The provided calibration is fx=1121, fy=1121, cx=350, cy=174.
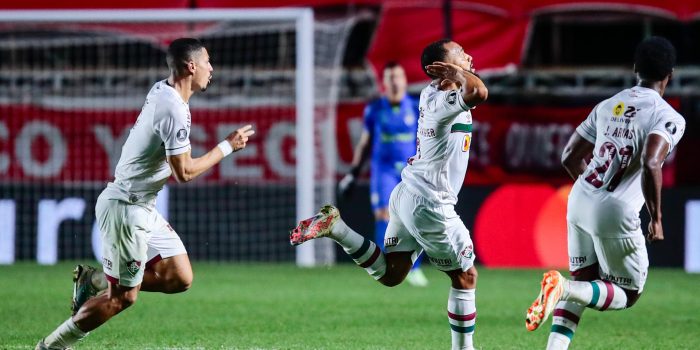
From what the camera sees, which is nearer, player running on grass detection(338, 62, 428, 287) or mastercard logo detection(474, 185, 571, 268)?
player running on grass detection(338, 62, 428, 287)

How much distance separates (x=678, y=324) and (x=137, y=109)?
25.0 ft

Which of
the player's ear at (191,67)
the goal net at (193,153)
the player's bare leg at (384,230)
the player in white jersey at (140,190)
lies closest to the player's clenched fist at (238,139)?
the player in white jersey at (140,190)

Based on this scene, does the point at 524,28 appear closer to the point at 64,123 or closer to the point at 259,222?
the point at 259,222

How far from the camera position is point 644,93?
5891 millimetres

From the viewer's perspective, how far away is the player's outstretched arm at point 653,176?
18.3 ft

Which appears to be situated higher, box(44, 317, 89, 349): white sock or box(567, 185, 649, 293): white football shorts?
box(567, 185, 649, 293): white football shorts

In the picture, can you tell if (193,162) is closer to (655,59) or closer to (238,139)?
(238,139)

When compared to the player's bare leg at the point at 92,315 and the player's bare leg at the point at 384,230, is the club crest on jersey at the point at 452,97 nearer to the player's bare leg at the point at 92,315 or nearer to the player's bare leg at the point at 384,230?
the player's bare leg at the point at 92,315

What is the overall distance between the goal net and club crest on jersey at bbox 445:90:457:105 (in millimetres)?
7145

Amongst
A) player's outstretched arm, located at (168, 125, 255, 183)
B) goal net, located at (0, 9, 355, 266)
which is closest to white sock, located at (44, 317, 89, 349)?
→ player's outstretched arm, located at (168, 125, 255, 183)

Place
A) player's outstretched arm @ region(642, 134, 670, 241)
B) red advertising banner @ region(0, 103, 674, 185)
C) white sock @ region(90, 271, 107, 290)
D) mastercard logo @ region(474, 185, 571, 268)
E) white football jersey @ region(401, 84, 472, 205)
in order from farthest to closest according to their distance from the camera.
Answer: red advertising banner @ region(0, 103, 674, 185), mastercard logo @ region(474, 185, 571, 268), white sock @ region(90, 271, 107, 290), white football jersey @ region(401, 84, 472, 205), player's outstretched arm @ region(642, 134, 670, 241)

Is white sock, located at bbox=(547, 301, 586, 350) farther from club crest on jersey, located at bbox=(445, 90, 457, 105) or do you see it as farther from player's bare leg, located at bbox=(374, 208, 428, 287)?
player's bare leg, located at bbox=(374, 208, 428, 287)

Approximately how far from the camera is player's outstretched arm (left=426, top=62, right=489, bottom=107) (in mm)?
5797

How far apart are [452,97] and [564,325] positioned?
4.50ft
